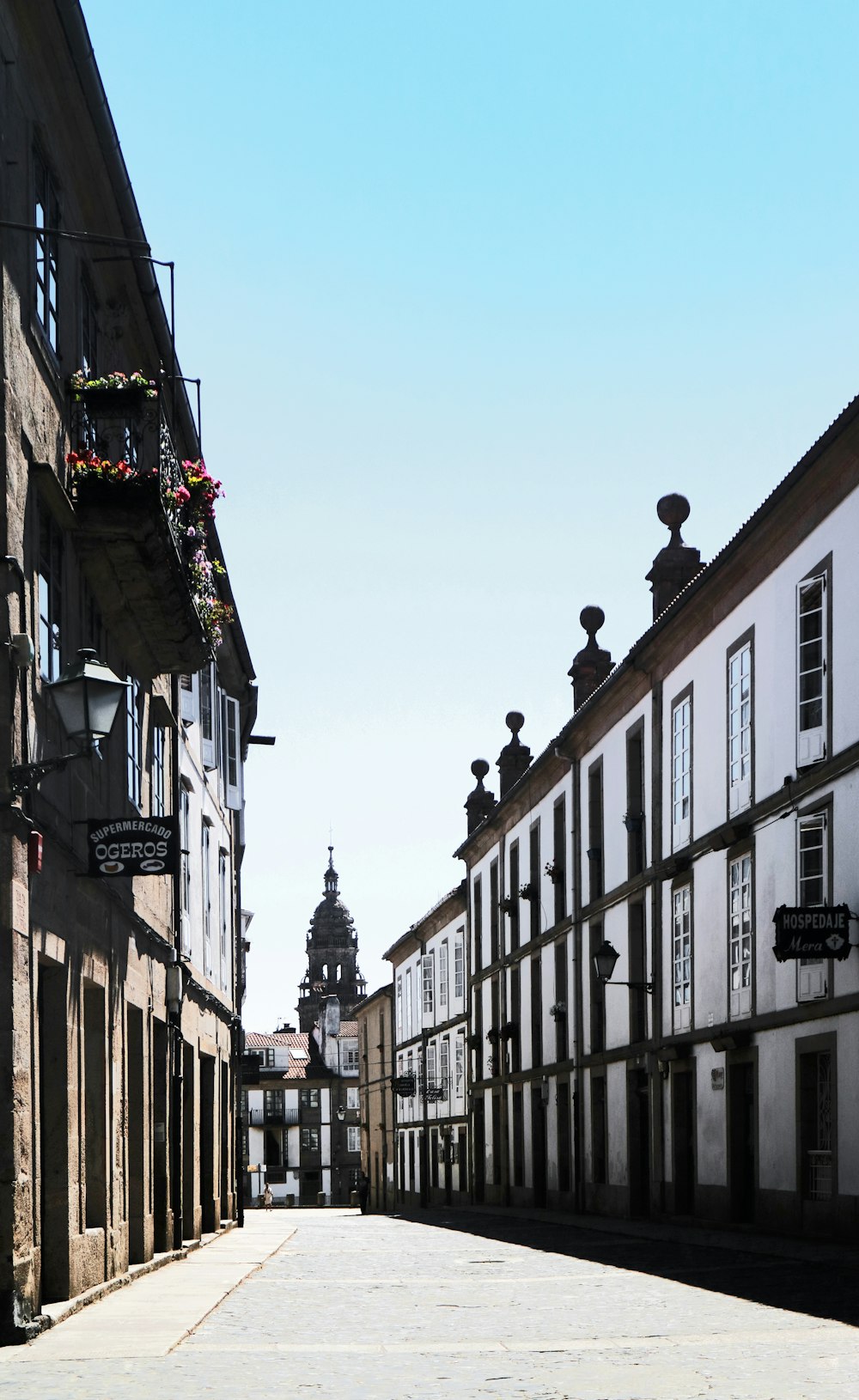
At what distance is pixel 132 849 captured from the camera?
13.7 metres

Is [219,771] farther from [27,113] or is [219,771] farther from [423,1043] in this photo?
[423,1043]

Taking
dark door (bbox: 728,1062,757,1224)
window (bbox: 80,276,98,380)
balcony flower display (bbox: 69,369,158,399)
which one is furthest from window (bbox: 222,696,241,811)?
balcony flower display (bbox: 69,369,158,399)

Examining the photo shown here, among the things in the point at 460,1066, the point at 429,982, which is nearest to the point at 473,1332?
the point at 460,1066

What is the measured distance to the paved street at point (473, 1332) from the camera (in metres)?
9.19

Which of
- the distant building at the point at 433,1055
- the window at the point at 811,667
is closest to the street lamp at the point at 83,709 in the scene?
the window at the point at 811,667

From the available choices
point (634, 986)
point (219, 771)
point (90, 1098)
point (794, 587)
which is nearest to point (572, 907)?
point (634, 986)

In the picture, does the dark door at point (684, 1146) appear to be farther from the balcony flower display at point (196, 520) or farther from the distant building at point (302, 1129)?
the distant building at point (302, 1129)

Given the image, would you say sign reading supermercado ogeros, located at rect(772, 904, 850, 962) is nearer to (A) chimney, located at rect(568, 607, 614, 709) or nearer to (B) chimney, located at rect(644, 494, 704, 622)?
(B) chimney, located at rect(644, 494, 704, 622)

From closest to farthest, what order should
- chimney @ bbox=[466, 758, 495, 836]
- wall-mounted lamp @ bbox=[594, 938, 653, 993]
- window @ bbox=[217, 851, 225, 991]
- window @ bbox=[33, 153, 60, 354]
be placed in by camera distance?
window @ bbox=[33, 153, 60, 354], wall-mounted lamp @ bbox=[594, 938, 653, 993], window @ bbox=[217, 851, 225, 991], chimney @ bbox=[466, 758, 495, 836]

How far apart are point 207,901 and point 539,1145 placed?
16317 millimetres

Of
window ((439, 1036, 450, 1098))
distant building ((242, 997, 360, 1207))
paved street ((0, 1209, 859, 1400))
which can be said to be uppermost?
paved street ((0, 1209, 859, 1400))

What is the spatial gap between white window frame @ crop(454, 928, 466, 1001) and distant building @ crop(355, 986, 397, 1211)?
15.6 m

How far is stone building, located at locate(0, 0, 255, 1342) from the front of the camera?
1153cm

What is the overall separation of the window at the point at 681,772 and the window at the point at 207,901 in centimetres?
692
